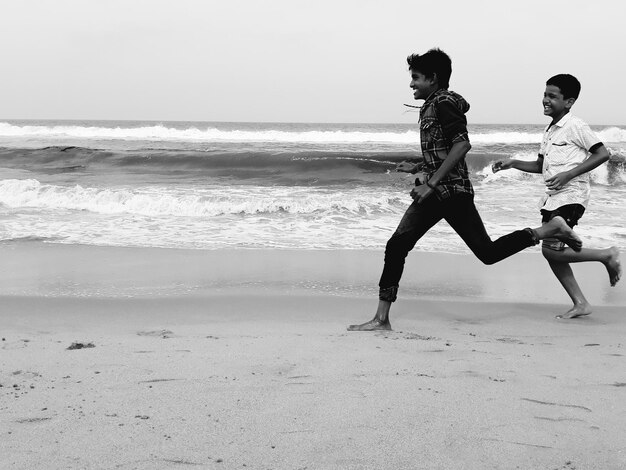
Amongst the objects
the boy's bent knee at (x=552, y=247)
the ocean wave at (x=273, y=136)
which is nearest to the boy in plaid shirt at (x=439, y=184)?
the boy's bent knee at (x=552, y=247)

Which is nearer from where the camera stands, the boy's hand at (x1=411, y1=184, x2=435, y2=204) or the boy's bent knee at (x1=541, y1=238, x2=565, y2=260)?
the boy's hand at (x1=411, y1=184, x2=435, y2=204)

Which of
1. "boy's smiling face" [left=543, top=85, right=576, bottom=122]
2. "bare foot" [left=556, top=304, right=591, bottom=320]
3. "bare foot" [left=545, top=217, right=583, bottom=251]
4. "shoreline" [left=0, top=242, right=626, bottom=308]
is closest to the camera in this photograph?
"bare foot" [left=545, top=217, right=583, bottom=251]

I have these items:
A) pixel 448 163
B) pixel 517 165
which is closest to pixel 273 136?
pixel 517 165

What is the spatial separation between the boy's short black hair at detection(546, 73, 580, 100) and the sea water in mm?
1174

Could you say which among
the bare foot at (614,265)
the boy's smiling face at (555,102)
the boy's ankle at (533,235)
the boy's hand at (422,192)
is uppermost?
the boy's smiling face at (555,102)

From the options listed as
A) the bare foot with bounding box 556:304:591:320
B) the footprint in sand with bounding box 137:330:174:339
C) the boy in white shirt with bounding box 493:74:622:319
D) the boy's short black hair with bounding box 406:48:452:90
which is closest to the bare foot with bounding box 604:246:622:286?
the boy in white shirt with bounding box 493:74:622:319

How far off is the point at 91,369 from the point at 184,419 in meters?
0.84

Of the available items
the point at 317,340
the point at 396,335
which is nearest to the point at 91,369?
the point at 317,340

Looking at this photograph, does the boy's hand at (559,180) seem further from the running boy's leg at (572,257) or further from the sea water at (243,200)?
the sea water at (243,200)

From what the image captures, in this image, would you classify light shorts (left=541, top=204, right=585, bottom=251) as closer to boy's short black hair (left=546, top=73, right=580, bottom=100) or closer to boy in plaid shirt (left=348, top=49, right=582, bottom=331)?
boy in plaid shirt (left=348, top=49, right=582, bottom=331)

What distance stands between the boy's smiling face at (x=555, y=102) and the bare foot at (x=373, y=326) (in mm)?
1805

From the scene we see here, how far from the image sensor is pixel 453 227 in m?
4.05

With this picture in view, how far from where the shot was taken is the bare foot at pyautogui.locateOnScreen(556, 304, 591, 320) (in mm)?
4586

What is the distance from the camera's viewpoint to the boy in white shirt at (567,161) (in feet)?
13.9
